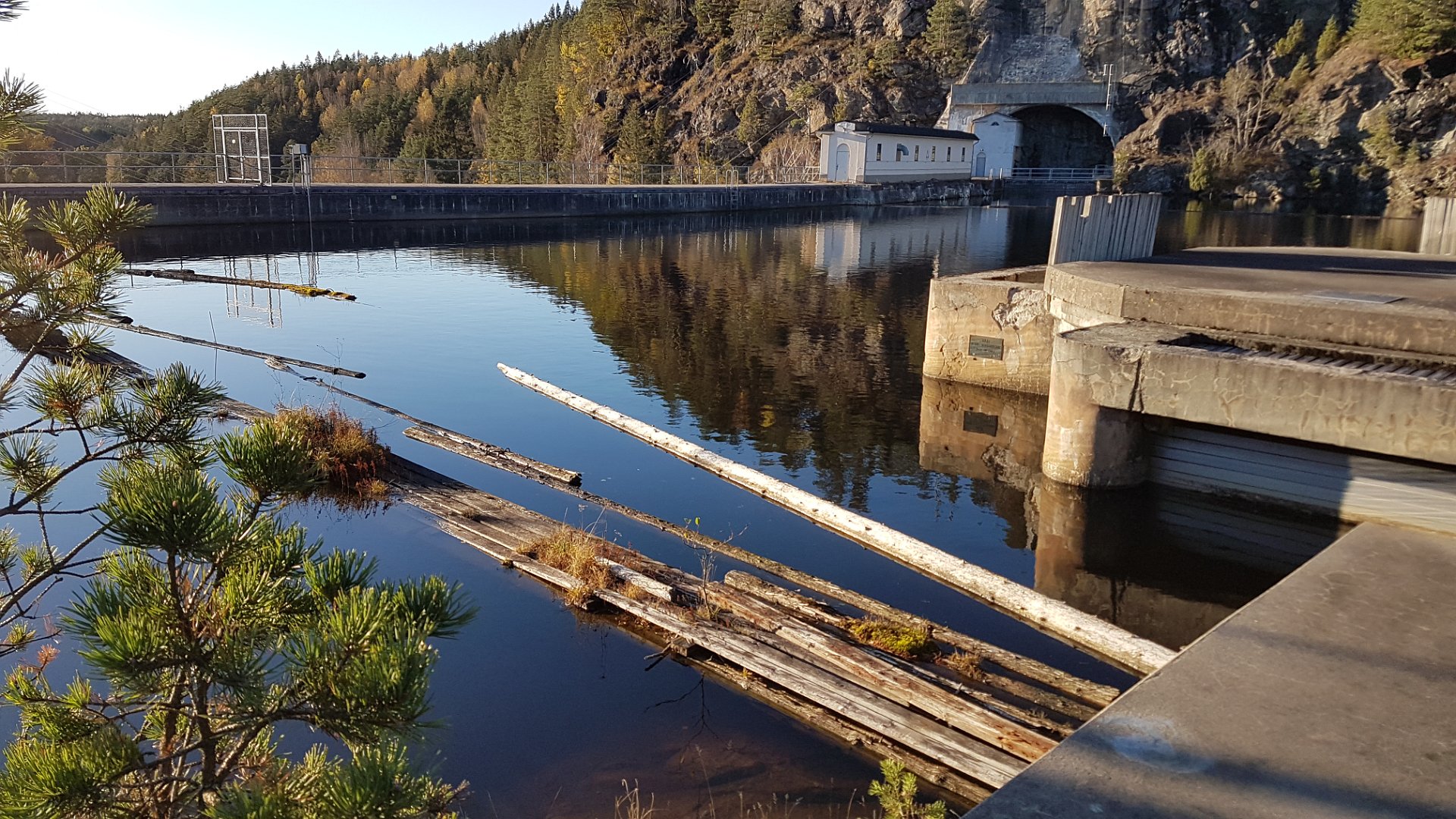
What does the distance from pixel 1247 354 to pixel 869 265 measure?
2322cm

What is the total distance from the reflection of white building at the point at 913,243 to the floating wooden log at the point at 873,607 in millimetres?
20059

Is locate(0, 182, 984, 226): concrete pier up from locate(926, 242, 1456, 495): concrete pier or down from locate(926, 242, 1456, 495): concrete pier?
up

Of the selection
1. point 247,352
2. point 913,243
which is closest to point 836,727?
point 247,352

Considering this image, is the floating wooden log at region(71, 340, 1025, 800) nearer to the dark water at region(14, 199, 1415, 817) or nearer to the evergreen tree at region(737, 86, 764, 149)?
the dark water at region(14, 199, 1415, 817)

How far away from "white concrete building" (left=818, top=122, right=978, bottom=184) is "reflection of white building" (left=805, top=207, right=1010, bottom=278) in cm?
1007

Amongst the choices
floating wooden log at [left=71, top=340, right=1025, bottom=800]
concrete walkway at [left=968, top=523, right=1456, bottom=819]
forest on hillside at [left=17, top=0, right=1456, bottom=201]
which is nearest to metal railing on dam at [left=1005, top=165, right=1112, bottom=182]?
forest on hillside at [left=17, top=0, right=1456, bottom=201]

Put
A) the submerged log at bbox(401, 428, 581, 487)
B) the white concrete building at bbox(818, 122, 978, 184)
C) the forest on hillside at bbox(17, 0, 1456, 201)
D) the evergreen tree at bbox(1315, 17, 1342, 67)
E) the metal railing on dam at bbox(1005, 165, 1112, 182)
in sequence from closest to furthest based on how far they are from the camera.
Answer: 1. the submerged log at bbox(401, 428, 581, 487)
2. the forest on hillside at bbox(17, 0, 1456, 201)
3. the white concrete building at bbox(818, 122, 978, 184)
4. the evergreen tree at bbox(1315, 17, 1342, 67)
5. the metal railing on dam at bbox(1005, 165, 1112, 182)

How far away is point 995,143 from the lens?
76750mm

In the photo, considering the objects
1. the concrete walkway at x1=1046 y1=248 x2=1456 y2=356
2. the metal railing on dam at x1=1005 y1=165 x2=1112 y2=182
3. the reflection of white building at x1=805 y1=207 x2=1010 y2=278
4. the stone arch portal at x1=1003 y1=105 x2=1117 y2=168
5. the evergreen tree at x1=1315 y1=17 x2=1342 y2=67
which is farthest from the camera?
the stone arch portal at x1=1003 y1=105 x2=1117 y2=168

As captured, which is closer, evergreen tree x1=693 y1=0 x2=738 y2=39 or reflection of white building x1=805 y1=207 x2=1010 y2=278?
reflection of white building x1=805 y1=207 x2=1010 y2=278

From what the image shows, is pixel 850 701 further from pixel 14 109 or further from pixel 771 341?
pixel 771 341

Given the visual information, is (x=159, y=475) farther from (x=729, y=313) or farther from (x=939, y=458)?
(x=729, y=313)

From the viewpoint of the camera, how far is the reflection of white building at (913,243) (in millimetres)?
33625

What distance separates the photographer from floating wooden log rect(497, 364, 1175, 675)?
790 cm
